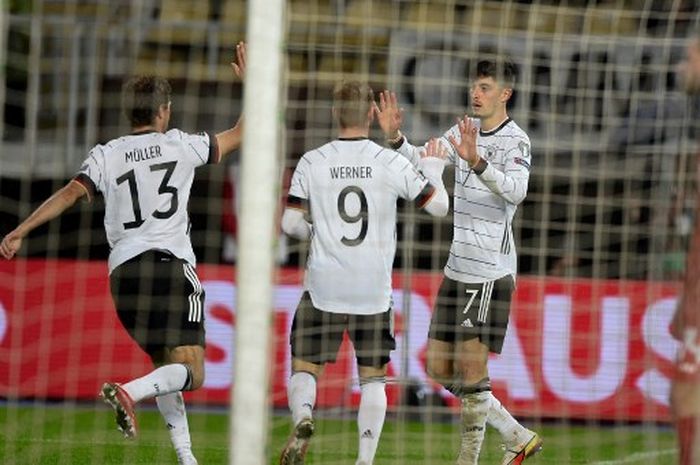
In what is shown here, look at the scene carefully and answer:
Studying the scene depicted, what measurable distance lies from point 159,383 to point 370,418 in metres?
1.08

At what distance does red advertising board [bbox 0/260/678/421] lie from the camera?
11.7 metres

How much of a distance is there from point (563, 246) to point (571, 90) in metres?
1.82

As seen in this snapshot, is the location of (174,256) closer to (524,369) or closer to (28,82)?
(524,369)

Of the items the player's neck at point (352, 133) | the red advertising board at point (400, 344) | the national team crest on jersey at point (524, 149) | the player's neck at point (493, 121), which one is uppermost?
the player's neck at point (493, 121)

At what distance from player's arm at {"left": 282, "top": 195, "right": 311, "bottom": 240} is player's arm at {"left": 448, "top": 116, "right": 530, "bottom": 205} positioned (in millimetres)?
828

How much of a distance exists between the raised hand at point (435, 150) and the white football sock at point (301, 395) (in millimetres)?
1281

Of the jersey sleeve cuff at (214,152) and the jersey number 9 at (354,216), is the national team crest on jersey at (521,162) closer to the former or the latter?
the jersey number 9 at (354,216)

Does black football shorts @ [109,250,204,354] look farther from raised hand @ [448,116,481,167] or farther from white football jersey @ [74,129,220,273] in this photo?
raised hand @ [448,116,481,167]

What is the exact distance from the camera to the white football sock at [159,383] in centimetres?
803

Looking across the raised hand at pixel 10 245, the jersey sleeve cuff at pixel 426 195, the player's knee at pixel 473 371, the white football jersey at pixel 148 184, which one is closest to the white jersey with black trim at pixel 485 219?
the jersey sleeve cuff at pixel 426 195

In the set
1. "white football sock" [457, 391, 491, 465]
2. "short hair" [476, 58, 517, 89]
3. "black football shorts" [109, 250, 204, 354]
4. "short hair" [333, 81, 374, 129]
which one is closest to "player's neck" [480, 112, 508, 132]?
"short hair" [476, 58, 517, 89]

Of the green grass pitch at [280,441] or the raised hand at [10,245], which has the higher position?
the raised hand at [10,245]

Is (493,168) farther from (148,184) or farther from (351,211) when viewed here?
(148,184)

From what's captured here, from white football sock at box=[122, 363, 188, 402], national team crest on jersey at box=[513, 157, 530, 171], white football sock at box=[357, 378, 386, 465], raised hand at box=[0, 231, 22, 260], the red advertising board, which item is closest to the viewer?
white football sock at box=[122, 363, 188, 402]
